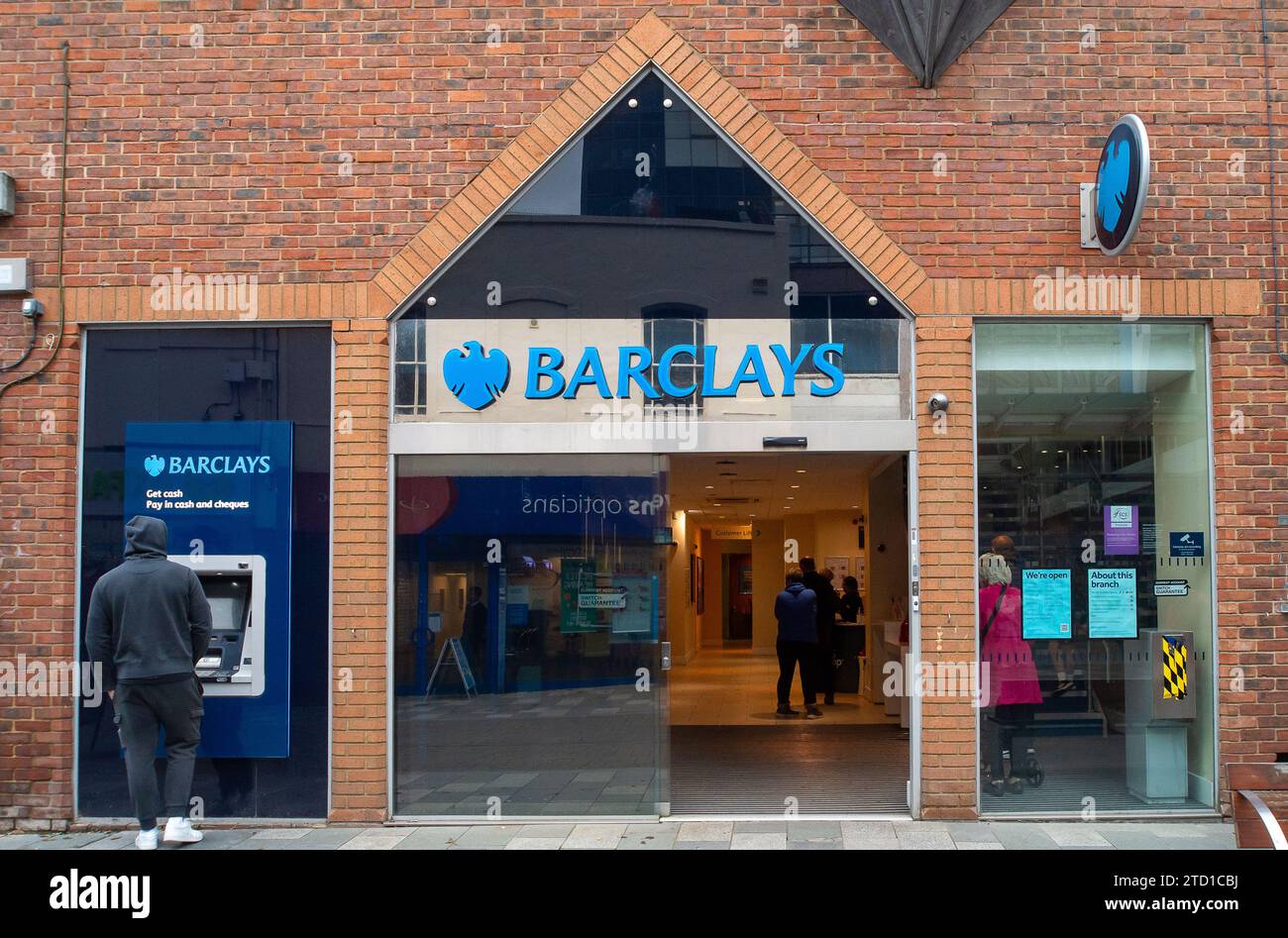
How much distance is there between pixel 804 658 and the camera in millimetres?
12820

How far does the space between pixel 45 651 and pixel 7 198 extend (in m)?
3.08

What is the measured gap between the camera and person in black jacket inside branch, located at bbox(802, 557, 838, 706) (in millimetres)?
13742

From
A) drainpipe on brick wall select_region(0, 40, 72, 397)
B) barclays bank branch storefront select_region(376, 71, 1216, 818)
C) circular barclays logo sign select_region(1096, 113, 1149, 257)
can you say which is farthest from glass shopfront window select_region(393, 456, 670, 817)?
circular barclays logo sign select_region(1096, 113, 1149, 257)

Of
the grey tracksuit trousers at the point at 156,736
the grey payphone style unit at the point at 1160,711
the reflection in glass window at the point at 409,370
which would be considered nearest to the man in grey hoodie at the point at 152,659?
the grey tracksuit trousers at the point at 156,736

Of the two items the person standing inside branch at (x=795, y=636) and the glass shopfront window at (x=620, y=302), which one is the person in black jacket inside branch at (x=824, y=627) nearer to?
the person standing inside branch at (x=795, y=636)

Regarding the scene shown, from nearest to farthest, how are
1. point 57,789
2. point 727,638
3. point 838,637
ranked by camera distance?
point 57,789 < point 838,637 < point 727,638

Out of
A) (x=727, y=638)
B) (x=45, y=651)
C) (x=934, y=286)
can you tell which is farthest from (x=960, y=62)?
(x=727, y=638)

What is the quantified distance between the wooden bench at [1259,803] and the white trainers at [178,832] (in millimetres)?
5776

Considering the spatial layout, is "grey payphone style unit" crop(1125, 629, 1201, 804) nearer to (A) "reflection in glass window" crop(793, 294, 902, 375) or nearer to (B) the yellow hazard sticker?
(B) the yellow hazard sticker

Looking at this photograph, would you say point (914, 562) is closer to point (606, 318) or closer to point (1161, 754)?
point (1161, 754)

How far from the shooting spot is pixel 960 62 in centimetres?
815

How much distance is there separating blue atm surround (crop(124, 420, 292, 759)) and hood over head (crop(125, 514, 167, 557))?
0.77 meters

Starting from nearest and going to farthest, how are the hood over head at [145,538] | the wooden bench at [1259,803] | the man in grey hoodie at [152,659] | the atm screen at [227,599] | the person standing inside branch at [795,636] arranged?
the wooden bench at [1259,803]
the man in grey hoodie at [152,659]
the hood over head at [145,538]
the atm screen at [227,599]
the person standing inside branch at [795,636]

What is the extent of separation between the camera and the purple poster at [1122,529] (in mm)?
8117
